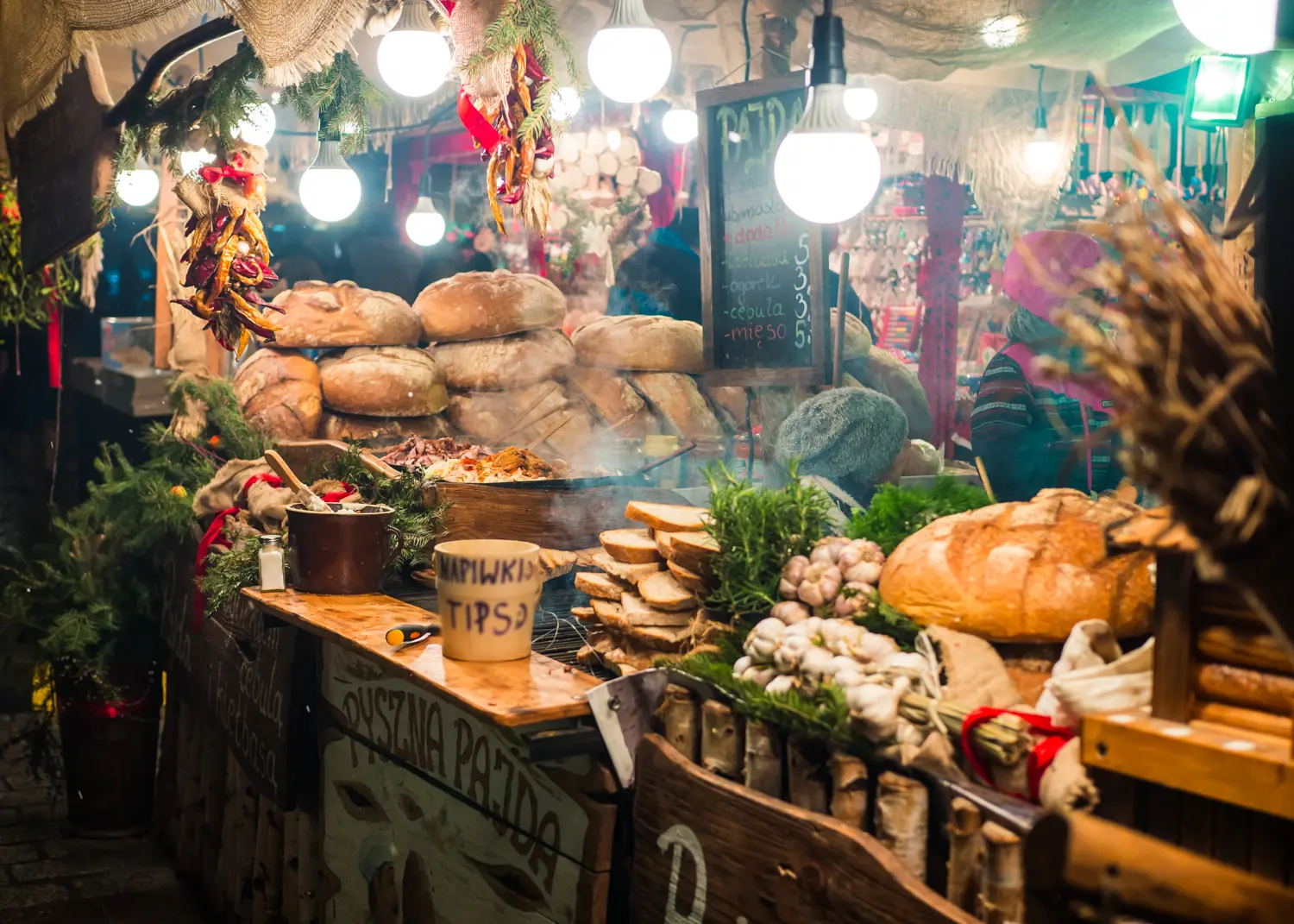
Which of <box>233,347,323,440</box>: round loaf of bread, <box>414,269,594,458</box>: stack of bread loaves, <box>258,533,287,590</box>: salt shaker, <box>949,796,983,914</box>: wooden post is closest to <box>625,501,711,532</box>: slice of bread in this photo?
<box>949,796,983,914</box>: wooden post

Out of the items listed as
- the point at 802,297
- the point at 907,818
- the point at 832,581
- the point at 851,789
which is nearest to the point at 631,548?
the point at 832,581

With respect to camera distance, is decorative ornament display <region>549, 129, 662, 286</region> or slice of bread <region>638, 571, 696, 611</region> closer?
slice of bread <region>638, 571, 696, 611</region>

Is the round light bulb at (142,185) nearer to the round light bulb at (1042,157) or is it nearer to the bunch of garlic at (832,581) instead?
the round light bulb at (1042,157)

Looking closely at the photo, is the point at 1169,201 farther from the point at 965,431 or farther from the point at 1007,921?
the point at 965,431

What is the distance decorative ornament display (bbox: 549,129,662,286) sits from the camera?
32.6 ft

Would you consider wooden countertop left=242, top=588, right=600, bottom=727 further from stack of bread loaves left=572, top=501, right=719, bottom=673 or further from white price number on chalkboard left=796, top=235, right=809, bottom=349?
white price number on chalkboard left=796, top=235, right=809, bottom=349

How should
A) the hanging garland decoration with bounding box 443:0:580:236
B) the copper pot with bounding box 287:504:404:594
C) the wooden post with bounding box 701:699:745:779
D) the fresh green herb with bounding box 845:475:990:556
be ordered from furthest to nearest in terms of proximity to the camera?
the copper pot with bounding box 287:504:404:594 → the hanging garland decoration with bounding box 443:0:580:236 → the fresh green herb with bounding box 845:475:990:556 → the wooden post with bounding box 701:699:745:779

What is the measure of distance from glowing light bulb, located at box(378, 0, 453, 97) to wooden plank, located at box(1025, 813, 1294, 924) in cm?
379

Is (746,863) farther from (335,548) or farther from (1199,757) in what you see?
(335,548)

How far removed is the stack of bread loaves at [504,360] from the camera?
7.34m

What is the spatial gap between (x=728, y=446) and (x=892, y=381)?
140cm

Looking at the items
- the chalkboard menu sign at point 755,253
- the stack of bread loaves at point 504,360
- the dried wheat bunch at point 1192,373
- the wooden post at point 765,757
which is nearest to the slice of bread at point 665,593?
the wooden post at point 765,757

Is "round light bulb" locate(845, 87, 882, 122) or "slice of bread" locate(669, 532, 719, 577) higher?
"round light bulb" locate(845, 87, 882, 122)

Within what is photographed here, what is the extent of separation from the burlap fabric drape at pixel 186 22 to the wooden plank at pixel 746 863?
8.03 feet
